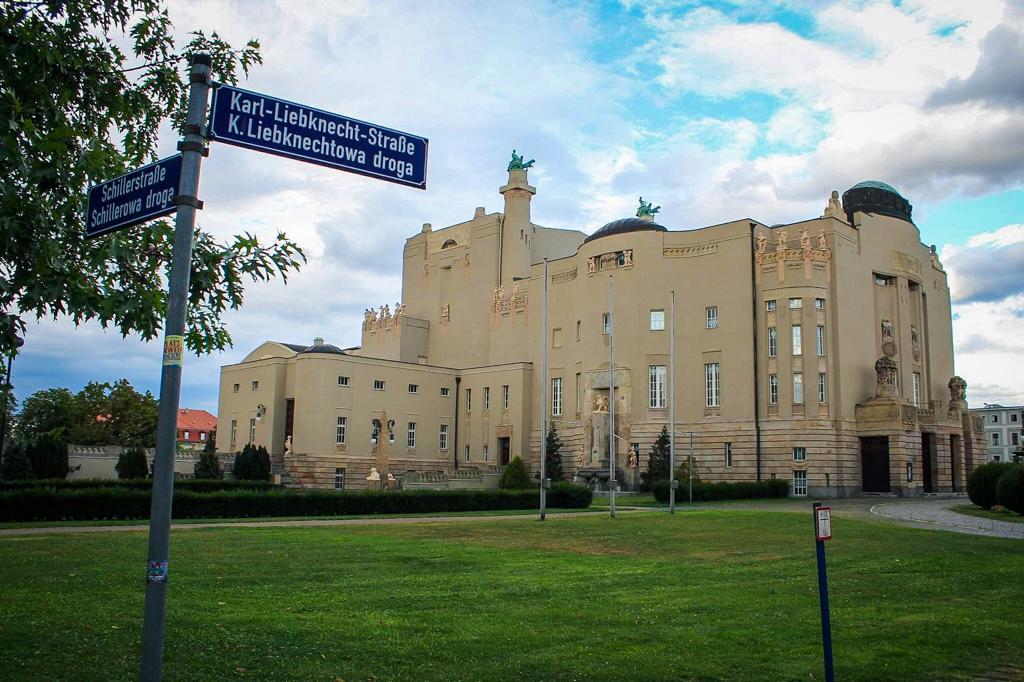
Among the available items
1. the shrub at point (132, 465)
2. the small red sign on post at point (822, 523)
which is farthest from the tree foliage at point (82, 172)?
the shrub at point (132, 465)

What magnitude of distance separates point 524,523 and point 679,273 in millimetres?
38971

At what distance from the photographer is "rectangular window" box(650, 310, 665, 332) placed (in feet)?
213

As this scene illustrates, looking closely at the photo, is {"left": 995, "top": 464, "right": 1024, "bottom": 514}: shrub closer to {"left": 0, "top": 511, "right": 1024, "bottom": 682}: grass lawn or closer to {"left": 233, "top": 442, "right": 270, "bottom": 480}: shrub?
{"left": 0, "top": 511, "right": 1024, "bottom": 682}: grass lawn

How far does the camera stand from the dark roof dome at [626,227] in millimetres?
67625

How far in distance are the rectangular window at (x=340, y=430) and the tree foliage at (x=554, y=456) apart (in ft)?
51.5

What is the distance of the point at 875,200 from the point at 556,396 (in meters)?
28.8

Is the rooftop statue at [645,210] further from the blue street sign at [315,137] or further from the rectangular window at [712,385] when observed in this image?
the blue street sign at [315,137]

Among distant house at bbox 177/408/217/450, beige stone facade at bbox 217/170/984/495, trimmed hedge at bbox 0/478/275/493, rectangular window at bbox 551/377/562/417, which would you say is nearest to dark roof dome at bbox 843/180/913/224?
beige stone facade at bbox 217/170/984/495

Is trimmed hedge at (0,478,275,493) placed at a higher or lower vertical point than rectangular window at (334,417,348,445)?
lower

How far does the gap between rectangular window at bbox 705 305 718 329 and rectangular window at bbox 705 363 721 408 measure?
9.21 feet

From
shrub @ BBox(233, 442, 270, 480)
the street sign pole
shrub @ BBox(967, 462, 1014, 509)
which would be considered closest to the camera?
the street sign pole

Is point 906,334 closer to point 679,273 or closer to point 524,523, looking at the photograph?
point 679,273

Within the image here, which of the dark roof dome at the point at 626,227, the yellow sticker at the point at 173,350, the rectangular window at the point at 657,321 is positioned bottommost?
the yellow sticker at the point at 173,350

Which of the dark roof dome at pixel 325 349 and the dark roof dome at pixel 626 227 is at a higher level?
the dark roof dome at pixel 626 227
